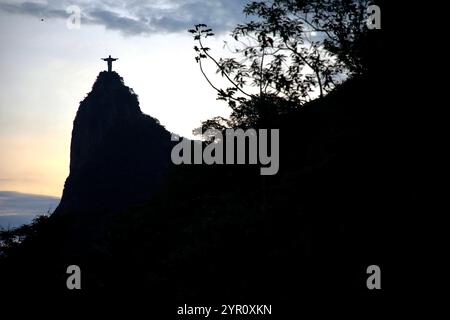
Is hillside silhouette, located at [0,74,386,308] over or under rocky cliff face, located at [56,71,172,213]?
under

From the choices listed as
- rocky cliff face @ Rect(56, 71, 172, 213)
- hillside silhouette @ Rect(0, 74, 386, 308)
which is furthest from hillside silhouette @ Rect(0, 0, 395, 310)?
rocky cliff face @ Rect(56, 71, 172, 213)

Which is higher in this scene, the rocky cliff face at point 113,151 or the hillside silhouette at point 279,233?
the rocky cliff face at point 113,151

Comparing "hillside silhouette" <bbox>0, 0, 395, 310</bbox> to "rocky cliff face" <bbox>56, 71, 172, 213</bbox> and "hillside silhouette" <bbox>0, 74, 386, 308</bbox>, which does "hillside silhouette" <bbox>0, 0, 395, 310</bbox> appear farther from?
"rocky cliff face" <bbox>56, 71, 172, 213</bbox>

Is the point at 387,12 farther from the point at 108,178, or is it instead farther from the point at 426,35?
the point at 108,178

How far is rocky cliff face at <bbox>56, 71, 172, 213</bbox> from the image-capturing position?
339 ft

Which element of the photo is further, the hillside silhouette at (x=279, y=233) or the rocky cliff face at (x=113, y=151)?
the rocky cliff face at (x=113, y=151)

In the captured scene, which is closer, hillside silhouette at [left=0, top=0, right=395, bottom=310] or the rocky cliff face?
hillside silhouette at [left=0, top=0, right=395, bottom=310]

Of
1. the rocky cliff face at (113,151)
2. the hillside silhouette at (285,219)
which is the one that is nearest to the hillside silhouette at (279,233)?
the hillside silhouette at (285,219)

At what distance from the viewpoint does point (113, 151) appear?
10769 centimetres

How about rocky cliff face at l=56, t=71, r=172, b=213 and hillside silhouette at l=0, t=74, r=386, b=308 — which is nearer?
hillside silhouette at l=0, t=74, r=386, b=308

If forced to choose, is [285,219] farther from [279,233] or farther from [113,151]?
[113,151]

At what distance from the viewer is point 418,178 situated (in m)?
10.7

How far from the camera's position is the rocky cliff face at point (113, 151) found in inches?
4063

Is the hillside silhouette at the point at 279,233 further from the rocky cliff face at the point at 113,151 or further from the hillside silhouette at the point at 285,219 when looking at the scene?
the rocky cliff face at the point at 113,151
